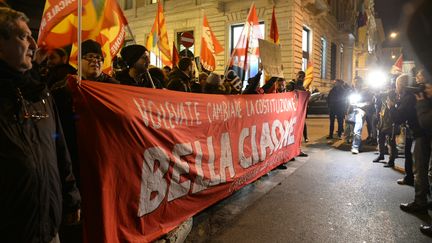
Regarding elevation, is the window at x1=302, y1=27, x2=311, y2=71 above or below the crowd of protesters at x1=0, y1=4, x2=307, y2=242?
above

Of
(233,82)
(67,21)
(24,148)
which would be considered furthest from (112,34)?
(24,148)

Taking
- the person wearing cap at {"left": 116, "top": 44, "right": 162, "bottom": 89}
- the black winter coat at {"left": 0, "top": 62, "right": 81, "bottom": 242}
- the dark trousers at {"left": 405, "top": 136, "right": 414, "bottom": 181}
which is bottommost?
the dark trousers at {"left": 405, "top": 136, "right": 414, "bottom": 181}

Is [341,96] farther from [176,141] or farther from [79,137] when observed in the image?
[79,137]

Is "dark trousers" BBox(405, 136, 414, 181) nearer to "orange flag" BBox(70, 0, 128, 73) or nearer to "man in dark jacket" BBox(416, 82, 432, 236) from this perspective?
"man in dark jacket" BBox(416, 82, 432, 236)

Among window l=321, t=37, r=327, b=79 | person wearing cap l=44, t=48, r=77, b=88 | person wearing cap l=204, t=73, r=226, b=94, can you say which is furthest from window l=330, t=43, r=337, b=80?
person wearing cap l=44, t=48, r=77, b=88

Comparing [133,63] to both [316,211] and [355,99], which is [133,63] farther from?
[355,99]

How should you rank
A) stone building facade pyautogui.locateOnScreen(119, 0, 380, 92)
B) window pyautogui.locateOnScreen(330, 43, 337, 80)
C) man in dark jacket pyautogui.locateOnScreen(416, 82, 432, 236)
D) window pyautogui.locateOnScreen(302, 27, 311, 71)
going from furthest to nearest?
window pyautogui.locateOnScreen(330, 43, 337, 80)
window pyautogui.locateOnScreen(302, 27, 311, 71)
stone building facade pyautogui.locateOnScreen(119, 0, 380, 92)
man in dark jacket pyautogui.locateOnScreen(416, 82, 432, 236)

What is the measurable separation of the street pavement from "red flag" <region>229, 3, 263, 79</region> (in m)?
2.15

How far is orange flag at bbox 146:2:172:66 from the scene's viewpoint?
812 centimetres

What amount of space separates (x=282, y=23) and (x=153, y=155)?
630 inches

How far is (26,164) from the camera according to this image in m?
1.64

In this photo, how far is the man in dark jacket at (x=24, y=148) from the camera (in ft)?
5.30

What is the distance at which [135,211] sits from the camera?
2.89m

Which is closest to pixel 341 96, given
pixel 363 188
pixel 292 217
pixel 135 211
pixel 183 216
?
pixel 363 188
